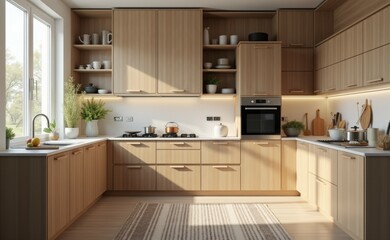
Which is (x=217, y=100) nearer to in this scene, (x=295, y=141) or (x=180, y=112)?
(x=180, y=112)

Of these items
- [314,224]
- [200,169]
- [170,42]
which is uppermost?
[170,42]

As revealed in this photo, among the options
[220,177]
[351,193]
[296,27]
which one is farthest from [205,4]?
[351,193]

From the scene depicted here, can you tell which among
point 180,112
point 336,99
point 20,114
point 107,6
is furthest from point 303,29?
point 20,114

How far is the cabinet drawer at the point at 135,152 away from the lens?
5.31m

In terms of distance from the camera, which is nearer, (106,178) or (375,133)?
(375,133)

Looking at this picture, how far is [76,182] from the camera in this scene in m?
4.02

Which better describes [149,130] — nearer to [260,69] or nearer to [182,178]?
[182,178]

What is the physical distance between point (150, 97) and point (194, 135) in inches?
36.6

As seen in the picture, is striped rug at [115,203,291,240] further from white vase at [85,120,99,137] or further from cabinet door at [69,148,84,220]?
white vase at [85,120,99,137]

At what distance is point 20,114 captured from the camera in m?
4.25

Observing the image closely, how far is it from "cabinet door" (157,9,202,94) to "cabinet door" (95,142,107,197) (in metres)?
1.17

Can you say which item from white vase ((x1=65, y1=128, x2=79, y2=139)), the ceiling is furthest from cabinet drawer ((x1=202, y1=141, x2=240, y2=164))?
the ceiling

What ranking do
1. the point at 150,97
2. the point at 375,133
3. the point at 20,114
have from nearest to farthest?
the point at 375,133 → the point at 20,114 → the point at 150,97

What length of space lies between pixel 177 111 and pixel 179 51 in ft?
3.00
